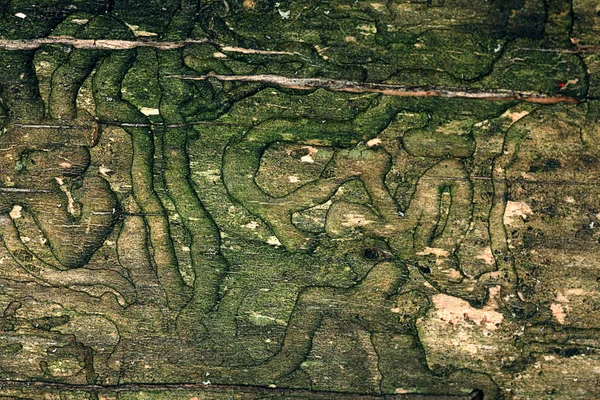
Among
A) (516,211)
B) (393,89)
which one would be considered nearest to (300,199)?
(393,89)

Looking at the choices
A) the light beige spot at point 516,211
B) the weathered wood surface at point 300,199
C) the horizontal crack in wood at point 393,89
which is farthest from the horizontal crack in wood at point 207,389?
the horizontal crack in wood at point 393,89

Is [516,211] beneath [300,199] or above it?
above

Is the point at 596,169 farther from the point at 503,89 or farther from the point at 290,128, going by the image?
the point at 290,128

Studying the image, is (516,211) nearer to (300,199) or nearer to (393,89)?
(393,89)

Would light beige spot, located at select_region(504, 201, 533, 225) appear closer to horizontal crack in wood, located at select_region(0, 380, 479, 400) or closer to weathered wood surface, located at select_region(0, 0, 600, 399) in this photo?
weathered wood surface, located at select_region(0, 0, 600, 399)

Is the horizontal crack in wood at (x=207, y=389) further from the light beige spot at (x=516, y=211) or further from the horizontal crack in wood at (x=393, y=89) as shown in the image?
the horizontal crack in wood at (x=393, y=89)

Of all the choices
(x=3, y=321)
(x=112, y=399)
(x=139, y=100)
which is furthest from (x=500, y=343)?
(x=3, y=321)
